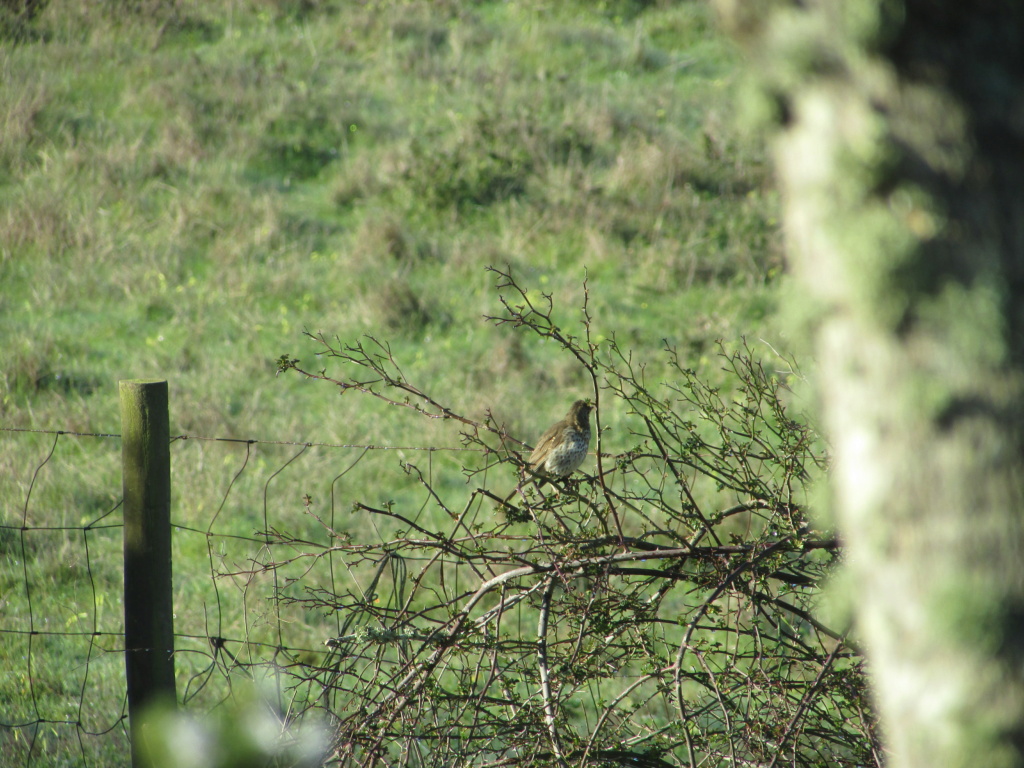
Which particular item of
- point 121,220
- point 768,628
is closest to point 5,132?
point 121,220

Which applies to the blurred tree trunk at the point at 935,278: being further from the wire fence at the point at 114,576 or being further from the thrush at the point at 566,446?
the thrush at the point at 566,446

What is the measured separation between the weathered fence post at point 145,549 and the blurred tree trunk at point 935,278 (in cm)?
260

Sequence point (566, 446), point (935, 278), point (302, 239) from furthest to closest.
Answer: point (302, 239) < point (566, 446) < point (935, 278)

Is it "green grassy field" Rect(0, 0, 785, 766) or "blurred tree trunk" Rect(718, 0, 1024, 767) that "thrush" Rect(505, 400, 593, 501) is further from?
"blurred tree trunk" Rect(718, 0, 1024, 767)

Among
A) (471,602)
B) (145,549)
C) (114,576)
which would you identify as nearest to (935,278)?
(471,602)

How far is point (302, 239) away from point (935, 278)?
10.2 metres

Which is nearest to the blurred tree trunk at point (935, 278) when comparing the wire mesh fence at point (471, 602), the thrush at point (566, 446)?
the wire mesh fence at point (471, 602)

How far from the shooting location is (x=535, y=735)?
2424 millimetres

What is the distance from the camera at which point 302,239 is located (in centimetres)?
1057

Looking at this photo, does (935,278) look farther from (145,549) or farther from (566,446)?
(566,446)

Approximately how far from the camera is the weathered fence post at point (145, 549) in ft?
9.87

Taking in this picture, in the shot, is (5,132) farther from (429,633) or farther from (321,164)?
(429,633)

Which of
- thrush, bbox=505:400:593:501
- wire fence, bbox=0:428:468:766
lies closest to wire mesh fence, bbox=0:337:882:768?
wire fence, bbox=0:428:468:766

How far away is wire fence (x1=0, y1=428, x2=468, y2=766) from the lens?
424cm
